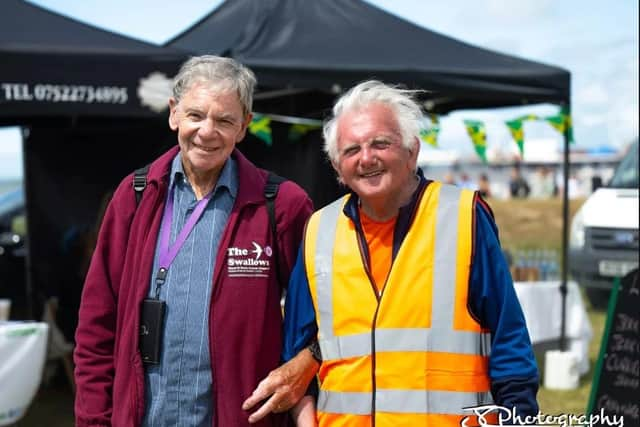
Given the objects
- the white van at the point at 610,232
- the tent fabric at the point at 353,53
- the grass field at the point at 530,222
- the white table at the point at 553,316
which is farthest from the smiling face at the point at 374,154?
the grass field at the point at 530,222

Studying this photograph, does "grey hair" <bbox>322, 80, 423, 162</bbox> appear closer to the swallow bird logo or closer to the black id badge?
the swallow bird logo

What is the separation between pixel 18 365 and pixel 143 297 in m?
2.41

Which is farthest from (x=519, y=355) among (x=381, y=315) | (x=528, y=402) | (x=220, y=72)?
(x=220, y=72)

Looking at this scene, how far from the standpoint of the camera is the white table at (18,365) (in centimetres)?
404

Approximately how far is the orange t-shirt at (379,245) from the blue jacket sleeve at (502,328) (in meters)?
0.22

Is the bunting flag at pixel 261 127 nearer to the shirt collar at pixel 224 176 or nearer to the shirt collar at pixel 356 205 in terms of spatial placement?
the shirt collar at pixel 224 176

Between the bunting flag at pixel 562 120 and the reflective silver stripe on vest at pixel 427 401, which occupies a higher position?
the bunting flag at pixel 562 120

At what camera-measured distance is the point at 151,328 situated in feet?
6.64

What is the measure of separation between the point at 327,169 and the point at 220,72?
388cm

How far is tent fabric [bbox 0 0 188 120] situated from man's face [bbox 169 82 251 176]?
2.46m

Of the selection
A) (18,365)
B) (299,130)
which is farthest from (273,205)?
(299,130)

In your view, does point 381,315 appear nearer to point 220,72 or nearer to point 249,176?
point 249,176

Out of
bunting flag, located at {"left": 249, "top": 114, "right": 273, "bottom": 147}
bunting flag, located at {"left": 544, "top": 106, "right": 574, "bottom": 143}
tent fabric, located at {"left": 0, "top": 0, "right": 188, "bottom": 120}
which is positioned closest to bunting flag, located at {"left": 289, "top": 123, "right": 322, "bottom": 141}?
bunting flag, located at {"left": 249, "top": 114, "right": 273, "bottom": 147}

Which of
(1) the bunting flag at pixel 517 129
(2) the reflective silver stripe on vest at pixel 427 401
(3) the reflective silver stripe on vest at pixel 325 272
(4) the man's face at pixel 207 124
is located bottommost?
(2) the reflective silver stripe on vest at pixel 427 401
